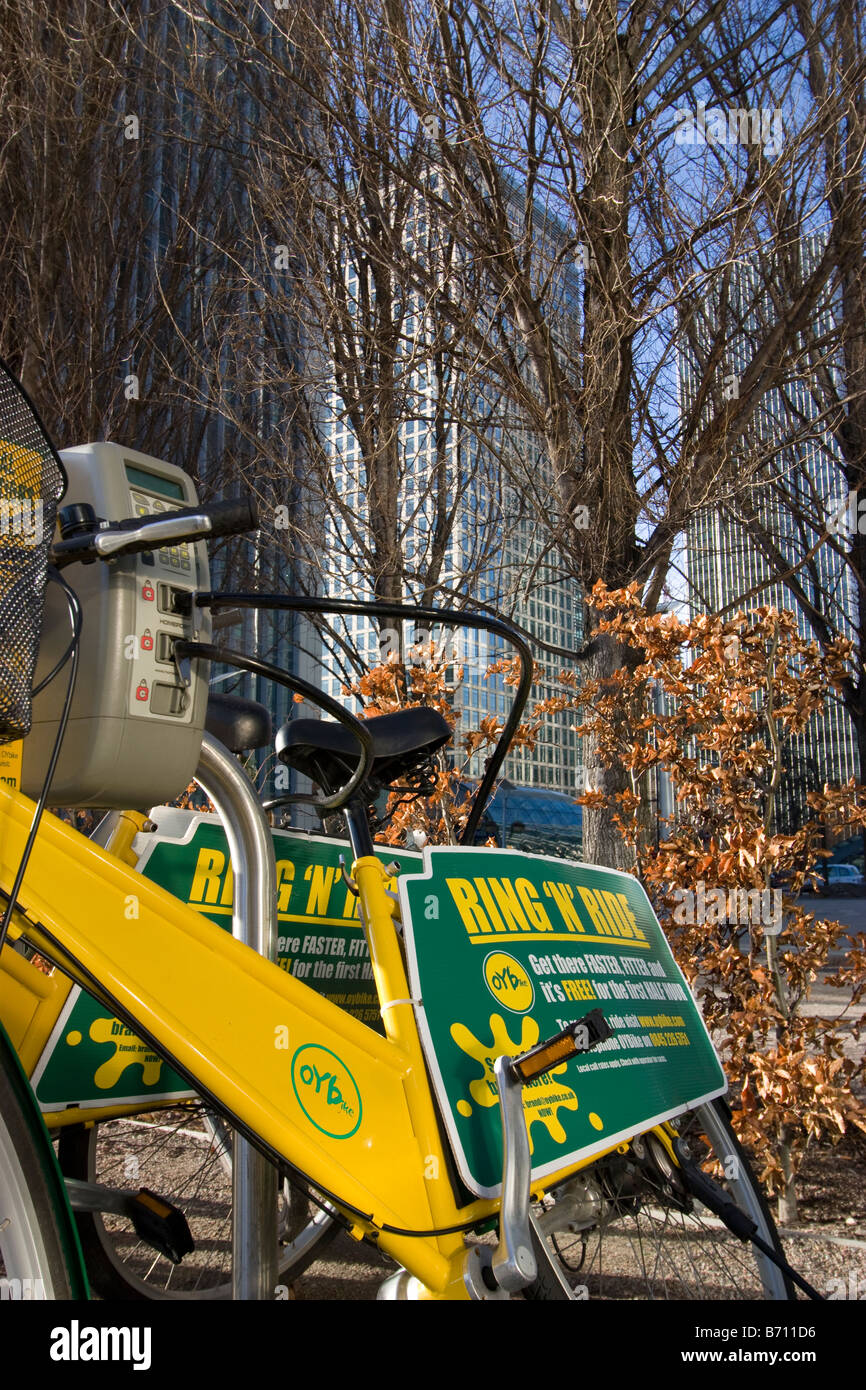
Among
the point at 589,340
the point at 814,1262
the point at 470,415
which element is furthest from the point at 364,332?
the point at 814,1262

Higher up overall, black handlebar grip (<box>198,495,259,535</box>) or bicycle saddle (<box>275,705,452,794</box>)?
black handlebar grip (<box>198,495,259,535</box>)

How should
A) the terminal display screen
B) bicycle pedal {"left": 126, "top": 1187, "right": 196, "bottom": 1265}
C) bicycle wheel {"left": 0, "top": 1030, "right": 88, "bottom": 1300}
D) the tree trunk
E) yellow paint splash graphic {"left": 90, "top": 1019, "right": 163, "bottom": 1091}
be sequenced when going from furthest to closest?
1. the tree trunk
2. yellow paint splash graphic {"left": 90, "top": 1019, "right": 163, "bottom": 1091}
3. bicycle pedal {"left": 126, "top": 1187, "right": 196, "bottom": 1265}
4. the terminal display screen
5. bicycle wheel {"left": 0, "top": 1030, "right": 88, "bottom": 1300}

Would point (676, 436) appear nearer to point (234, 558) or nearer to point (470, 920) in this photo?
point (470, 920)

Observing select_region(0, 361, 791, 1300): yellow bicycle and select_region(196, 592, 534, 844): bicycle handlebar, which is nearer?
select_region(0, 361, 791, 1300): yellow bicycle

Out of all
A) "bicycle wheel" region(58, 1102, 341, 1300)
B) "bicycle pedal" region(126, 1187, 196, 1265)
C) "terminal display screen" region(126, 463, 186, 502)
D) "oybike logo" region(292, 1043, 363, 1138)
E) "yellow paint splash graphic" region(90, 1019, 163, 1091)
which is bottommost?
"bicycle wheel" region(58, 1102, 341, 1300)

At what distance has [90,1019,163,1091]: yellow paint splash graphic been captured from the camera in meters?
2.17

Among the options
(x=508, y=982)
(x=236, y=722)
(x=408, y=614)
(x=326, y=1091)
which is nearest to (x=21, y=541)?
(x=408, y=614)

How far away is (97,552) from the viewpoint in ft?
4.81

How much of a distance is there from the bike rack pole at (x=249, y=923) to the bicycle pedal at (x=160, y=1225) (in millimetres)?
202

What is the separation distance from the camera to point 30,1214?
1301 millimetres

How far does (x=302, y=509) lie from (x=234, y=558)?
7.01 feet

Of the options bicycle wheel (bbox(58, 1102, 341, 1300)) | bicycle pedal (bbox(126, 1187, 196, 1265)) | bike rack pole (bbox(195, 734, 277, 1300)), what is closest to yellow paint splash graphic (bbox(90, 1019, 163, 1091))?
bicycle wheel (bbox(58, 1102, 341, 1300))
